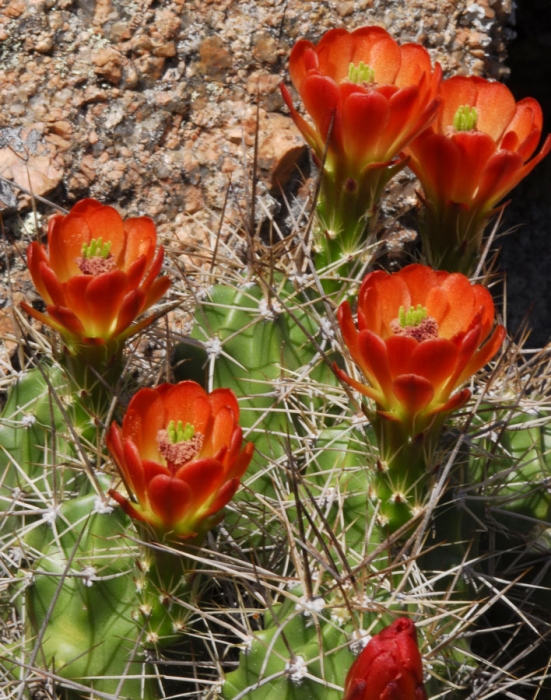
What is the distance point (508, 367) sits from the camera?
1354mm

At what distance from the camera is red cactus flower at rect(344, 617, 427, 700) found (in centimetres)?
78

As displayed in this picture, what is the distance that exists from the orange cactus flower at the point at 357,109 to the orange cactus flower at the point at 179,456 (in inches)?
14.5

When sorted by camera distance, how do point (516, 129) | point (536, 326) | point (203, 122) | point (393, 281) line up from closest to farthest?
point (393, 281)
point (516, 129)
point (203, 122)
point (536, 326)

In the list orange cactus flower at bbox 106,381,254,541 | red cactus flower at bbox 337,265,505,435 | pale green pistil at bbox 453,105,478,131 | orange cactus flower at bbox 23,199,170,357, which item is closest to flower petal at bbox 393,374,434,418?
red cactus flower at bbox 337,265,505,435

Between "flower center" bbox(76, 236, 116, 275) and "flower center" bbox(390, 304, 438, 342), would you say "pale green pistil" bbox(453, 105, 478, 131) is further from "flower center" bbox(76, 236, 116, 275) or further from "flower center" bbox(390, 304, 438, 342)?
"flower center" bbox(76, 236, 116, 275)

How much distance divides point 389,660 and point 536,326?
1467 millimetres

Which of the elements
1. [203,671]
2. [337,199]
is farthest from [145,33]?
[203,671]

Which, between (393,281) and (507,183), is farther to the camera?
(507,183)

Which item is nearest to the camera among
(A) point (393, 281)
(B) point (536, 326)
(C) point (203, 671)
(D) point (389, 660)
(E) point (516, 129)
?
(D) point (389, 660)

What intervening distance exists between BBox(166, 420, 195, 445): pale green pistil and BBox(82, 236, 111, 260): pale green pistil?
254mm

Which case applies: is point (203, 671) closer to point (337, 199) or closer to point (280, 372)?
point (280, 372)

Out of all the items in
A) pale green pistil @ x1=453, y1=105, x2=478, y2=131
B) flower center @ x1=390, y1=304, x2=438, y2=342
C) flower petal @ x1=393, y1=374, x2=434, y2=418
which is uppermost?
pale green pistil @ x1=453, y1=105, x2=478, y2=131

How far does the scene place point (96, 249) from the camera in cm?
111

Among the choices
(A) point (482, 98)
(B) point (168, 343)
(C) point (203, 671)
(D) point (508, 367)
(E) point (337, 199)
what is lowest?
(C) point (203, 671)
